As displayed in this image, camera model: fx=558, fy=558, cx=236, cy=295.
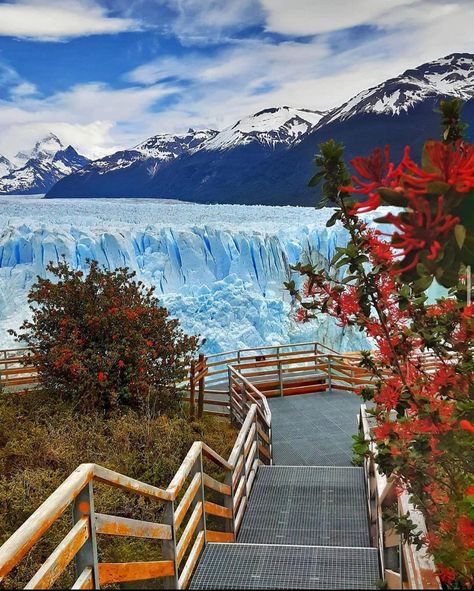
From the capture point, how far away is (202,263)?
20.5 m

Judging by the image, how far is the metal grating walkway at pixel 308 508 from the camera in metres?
4.45

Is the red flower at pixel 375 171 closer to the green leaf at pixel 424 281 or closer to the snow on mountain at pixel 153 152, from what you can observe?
the green leaf at pixel 424 281

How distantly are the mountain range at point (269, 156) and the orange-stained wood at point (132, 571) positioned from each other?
192ft

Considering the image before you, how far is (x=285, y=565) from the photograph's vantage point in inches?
105

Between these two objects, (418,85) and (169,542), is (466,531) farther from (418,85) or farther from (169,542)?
(418,85)

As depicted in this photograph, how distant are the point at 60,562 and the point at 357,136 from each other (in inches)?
3090

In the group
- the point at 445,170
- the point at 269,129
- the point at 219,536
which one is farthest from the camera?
the point at 269,129

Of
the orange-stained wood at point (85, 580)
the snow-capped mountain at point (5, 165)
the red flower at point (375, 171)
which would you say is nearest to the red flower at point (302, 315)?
the orange-stained wood at point (85, 580)


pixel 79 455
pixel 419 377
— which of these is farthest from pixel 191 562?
pixel 79 455

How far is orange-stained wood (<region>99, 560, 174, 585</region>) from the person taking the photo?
1969 mm

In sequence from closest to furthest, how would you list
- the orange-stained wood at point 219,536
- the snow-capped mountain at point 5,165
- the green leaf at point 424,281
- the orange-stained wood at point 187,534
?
1. the green leaf at point 424,281
2. the orange-stained wood at point 187,534
3. the orange-stained wood at point 219,536
4. the snow-capped mountain at point 5,165

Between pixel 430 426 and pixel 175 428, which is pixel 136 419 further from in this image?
pixel 430 426

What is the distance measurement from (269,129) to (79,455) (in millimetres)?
96936

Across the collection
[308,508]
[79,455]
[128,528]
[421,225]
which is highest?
[421,225]
